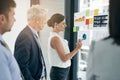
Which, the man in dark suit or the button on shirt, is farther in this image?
the man in dark suit

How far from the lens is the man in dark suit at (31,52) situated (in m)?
2.47

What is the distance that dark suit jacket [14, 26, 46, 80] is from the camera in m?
2.47

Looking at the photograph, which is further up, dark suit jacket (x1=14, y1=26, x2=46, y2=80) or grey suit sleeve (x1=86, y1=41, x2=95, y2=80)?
grey suit sleeve (x1=86, y1=41, x2=95, y2=80)

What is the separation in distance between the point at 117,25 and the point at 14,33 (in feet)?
11.1

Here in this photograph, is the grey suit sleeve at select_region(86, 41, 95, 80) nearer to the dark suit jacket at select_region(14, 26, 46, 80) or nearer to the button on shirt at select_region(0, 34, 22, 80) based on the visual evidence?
the button on shirt at select_region(0, 34, 22, 80)

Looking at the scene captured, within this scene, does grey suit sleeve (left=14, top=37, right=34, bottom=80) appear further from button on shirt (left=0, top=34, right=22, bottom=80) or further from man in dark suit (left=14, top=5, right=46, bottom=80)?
button on shirt (left=0, top=34, right=22, bottom=80)

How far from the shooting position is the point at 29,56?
2484 millimetres

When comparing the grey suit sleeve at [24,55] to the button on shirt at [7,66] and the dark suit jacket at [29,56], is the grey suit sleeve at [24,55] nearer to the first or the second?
the dark suit jacket at [29,56]

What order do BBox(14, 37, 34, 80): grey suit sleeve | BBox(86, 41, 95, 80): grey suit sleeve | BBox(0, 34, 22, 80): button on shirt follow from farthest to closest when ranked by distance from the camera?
BBox(14, 37, 34, 80): grey suit sleeve
BBox(0, 34, 22, 80): button on shirt
BBox(86, 41, 95, 80): grey suit sleeve

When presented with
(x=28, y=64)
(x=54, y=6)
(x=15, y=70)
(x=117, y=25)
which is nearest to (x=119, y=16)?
(x=117, y=25)

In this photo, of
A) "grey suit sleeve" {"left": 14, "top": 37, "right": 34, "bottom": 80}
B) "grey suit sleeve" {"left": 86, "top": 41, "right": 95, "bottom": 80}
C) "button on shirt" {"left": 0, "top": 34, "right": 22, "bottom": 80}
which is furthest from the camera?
"grey suit sleeve" {"left": 14, "top": 37, "right": 34, "bottom": 80}

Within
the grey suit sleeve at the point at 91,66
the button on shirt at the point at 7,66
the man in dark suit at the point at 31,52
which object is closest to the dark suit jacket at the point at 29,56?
the man in dark suit at the point at 31,52

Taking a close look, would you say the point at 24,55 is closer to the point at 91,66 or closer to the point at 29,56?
the point at 29,56

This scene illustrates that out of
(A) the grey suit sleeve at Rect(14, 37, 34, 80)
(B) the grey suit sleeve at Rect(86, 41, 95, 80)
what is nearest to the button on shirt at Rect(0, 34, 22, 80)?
(A) the grey suit sleeve at Rect(14, 37, 34, 80)
